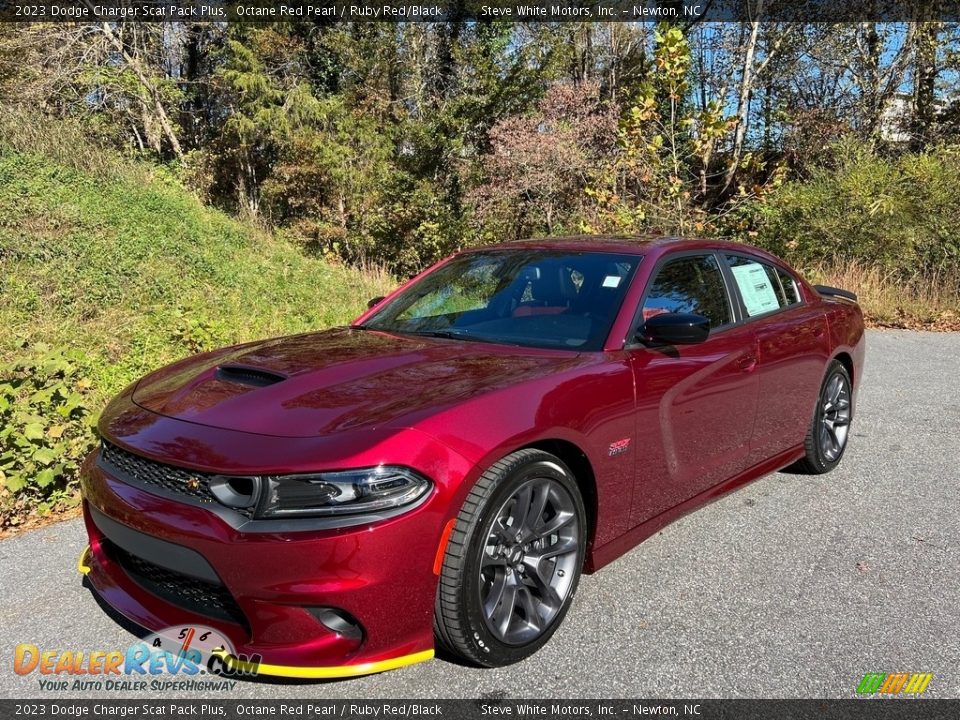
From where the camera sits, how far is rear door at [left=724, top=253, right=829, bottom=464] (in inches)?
155

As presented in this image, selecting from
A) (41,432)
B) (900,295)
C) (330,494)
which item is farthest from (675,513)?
(900,295)

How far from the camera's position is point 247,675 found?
2.47m

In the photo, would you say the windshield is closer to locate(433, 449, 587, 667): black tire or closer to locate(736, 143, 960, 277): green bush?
locate(433, 449, 587, 667): black tire

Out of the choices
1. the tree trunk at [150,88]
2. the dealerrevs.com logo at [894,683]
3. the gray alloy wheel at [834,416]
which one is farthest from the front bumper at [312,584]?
the tree trunk at [150,88]

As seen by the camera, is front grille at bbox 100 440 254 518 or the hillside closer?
front grille at bbox 100 440 254 518

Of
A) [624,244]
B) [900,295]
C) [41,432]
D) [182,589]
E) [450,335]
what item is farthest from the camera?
[900,295]

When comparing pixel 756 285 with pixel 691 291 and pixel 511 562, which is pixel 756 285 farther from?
pixel 511 562

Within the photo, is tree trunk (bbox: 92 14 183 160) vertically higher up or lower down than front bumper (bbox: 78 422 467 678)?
higher up

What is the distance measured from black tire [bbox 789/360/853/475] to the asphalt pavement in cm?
13

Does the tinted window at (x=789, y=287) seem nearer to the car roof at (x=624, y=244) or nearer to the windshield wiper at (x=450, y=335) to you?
the car roof at (x=624, y=244)

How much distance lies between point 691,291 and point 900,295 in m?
10.8

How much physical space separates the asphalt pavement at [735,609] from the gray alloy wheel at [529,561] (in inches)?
6.2

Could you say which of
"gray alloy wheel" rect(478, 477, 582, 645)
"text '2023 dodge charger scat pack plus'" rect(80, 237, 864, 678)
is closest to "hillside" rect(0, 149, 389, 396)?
"text '2023 dodge charger scat pack plus'" rect(80, 237, 864, 678)

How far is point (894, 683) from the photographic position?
100 inches
